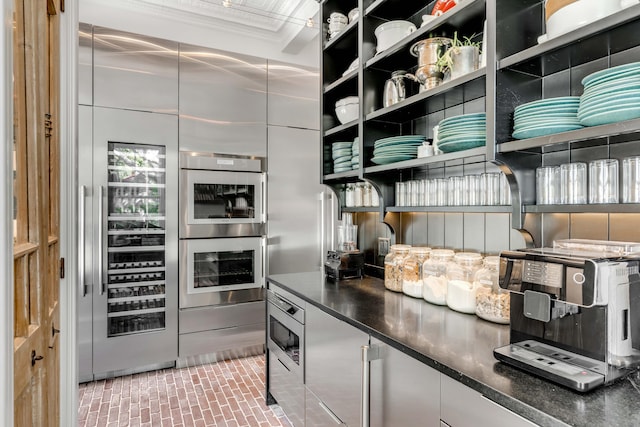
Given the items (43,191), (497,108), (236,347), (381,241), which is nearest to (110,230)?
(236,347)

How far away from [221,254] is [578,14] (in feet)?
9.62

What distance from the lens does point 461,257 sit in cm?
173

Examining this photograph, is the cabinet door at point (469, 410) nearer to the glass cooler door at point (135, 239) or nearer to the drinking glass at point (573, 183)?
the drinking glass at point (573, 183)

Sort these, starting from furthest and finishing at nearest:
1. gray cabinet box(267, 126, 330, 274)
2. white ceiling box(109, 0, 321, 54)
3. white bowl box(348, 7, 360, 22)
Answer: gray cabinet box(267, 126, 330, 274)
white ceiling box(109, 0, 321, 54)
white bowl box(348, 7, 360, 22)

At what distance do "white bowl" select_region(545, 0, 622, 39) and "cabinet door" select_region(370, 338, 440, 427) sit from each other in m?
1.19

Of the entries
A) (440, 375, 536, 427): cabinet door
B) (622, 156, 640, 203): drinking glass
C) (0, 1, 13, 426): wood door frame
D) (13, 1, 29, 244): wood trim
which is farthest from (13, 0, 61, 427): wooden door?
(622, 156, 640, 203): drinking glass

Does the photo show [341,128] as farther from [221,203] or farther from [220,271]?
[220,271]

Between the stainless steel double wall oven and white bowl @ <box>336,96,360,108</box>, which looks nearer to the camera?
white bowl @ <box>336,96,360,108</box>

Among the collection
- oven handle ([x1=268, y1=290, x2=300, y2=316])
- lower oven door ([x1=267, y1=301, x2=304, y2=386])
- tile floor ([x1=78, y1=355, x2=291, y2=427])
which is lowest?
tile floor ([x1=78, y1=355, x2=291, y2=427])

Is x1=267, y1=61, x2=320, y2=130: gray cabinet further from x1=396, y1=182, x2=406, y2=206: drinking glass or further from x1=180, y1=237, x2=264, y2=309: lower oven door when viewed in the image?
x1=396, y1=182, x2=406, y2=206: drinking glass

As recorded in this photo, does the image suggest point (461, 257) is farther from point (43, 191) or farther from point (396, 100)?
point (43, 191)

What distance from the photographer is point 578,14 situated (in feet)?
3.91

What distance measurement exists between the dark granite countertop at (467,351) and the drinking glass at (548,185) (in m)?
0.52

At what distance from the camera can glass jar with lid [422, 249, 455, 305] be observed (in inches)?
70.3
